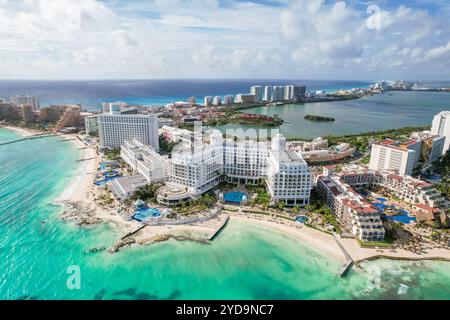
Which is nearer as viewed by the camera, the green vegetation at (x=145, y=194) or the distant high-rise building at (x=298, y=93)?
the green vegetation at (x=145, y=194)

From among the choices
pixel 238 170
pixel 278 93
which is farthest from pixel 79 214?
pixel 278 93

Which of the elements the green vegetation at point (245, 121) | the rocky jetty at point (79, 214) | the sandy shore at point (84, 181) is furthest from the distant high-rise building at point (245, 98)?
the rocky jetty at point (79, 214)

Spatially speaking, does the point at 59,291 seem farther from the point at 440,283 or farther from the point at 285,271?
the point at 440,283

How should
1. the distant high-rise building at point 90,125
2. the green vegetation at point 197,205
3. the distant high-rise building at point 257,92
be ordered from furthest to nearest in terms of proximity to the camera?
the distant high-rise building at point 257,92 < the distant high-rise building at point 90,125 < the green vegetation at point 197,205

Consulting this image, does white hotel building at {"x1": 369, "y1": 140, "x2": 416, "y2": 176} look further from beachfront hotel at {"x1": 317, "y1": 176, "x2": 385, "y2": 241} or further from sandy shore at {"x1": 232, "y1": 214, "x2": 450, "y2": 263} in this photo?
sandy shore at {"x1": 232, "y1": 214, "x2": 450, "y2": 263}

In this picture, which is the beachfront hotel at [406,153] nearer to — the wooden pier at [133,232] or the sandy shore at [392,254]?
the sandy shore at [392,254]

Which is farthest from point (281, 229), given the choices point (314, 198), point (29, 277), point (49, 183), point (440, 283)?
point (49, 183)
